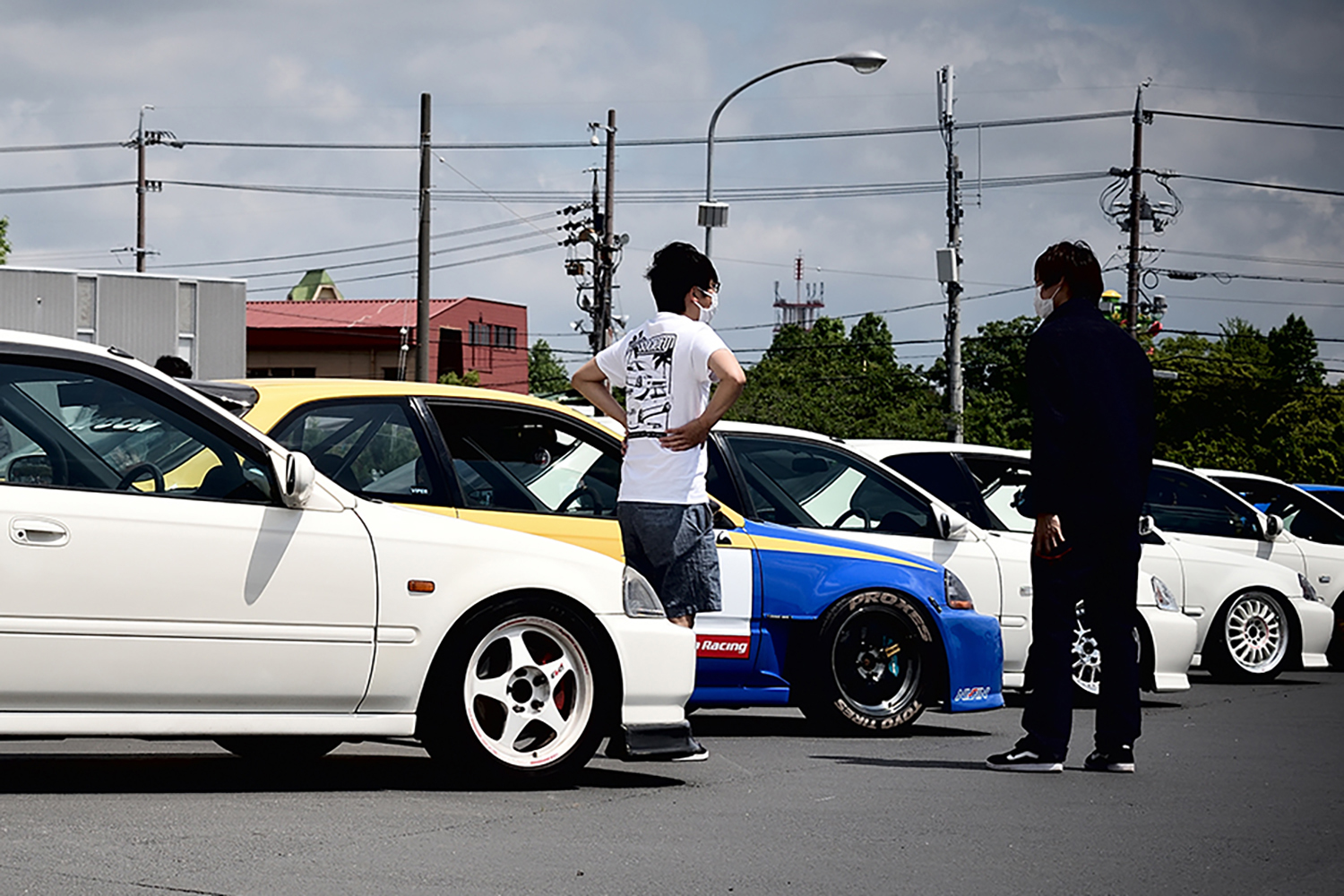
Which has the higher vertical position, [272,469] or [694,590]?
[272,469]

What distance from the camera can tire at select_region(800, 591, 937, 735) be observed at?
28.6 feet

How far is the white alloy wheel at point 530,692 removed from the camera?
653 cm

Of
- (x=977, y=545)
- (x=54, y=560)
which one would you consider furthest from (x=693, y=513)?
(x=977, y=545)

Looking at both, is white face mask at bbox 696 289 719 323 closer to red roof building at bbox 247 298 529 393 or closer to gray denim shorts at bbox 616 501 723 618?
gray denim shorts at bbox 616 501 723 618

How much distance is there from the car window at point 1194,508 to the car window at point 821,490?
16.1 feet

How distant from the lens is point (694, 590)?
23.1ft

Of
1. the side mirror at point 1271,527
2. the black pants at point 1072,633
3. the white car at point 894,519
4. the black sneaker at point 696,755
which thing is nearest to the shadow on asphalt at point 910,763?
the black pants at point 1072,633

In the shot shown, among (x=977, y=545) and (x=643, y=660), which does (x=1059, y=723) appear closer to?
(x=643, y=660)

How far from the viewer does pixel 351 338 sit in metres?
85.2

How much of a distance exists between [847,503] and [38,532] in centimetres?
495

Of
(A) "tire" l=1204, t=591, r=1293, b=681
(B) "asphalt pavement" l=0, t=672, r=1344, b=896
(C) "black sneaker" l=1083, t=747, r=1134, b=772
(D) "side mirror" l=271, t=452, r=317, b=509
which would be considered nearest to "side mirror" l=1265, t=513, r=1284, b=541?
(A) "tire" l=1204, t=591, r=1293, b=681

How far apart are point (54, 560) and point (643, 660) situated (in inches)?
83.0

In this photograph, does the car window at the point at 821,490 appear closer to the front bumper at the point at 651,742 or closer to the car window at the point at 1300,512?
the front bumper at the point at 651,742

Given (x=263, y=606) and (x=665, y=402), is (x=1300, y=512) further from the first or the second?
(x=263, y=606)
